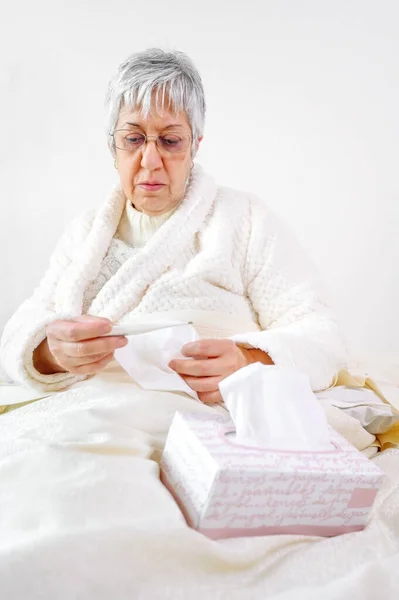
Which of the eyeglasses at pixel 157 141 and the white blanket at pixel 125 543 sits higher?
the eyeglasses at pixel 157 141

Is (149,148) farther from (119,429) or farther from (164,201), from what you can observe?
(119,429)

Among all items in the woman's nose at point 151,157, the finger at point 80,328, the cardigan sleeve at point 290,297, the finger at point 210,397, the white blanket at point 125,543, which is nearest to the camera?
the white blanket at point 125,543

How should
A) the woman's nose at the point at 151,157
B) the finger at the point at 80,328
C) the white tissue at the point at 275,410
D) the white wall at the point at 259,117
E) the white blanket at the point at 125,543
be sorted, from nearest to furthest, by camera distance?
the white blanket at the point at 125,543 → the white tissue at the point at 275,410 → the finger at the point at 80,328 → the woman's nose at the point at 151,157 → the white wall at the point at 259,117

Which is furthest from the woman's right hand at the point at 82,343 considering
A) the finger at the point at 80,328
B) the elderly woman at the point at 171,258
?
the elderly woman at the point at 171,258

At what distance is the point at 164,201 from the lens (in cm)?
132

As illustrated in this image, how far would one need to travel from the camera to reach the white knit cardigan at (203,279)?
1.21m

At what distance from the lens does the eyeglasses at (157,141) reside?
128 centimetres

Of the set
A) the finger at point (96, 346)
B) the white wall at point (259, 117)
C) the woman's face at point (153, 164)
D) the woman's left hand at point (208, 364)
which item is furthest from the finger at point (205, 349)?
the white wall at point (259, 117)

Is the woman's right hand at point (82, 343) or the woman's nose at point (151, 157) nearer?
the woman's right hand at point (82, 343)

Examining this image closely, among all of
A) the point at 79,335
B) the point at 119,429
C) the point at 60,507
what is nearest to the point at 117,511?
the point at 60,507

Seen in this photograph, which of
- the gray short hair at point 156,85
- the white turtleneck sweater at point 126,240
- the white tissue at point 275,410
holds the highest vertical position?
the gray short hair at point 156,85

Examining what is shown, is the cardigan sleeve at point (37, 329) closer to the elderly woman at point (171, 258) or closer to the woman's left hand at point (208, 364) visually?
the elderly woman at point (171, 258)

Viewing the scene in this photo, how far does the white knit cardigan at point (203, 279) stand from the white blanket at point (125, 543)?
0.30 metres

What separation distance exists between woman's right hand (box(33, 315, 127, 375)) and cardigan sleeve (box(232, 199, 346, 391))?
0.29 meters
